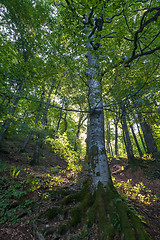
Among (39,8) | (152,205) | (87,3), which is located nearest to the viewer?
(87,3)

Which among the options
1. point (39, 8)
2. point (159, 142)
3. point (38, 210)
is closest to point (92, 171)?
point (38, 210)

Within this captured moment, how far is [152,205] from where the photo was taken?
3693mm

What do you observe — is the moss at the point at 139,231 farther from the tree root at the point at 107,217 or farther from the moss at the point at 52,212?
the moss at the point at 52,212

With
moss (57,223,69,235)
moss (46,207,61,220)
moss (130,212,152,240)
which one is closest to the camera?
moss (130,212,152,240)

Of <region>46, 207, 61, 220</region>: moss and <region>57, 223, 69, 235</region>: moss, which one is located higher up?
<region>46, 207, 61, 220</region>: moss

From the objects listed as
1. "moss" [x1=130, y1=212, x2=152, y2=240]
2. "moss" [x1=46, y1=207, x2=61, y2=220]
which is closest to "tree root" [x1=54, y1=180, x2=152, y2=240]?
"moss" [x1=130, y1=212, x2=152, y2=240]

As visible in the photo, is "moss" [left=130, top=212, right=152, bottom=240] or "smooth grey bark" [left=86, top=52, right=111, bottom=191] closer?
"moss" [left=130, top=212, right=152, bottom=240]

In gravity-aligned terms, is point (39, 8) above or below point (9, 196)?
above

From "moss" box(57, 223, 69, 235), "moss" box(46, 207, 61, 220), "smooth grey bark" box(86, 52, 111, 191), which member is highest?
"smooth grey bark" box(86, 52, 111, 191)

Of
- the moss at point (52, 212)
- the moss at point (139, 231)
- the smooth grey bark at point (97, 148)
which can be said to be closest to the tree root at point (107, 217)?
the moss at point (139, 231)

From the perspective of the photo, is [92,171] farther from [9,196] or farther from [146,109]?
[9,196]

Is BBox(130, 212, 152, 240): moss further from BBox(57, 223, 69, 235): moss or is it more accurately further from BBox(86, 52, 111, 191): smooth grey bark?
BBox(57, 223, 69, 235): moss

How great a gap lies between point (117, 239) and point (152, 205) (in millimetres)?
2515

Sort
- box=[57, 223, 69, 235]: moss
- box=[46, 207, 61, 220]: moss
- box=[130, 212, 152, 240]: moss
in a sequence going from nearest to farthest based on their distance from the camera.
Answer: box=[130, 212, 152, 240]: moss < box=[57, 223, 69, 235]: moss < box=[46, 207, 61, 220]: moss
